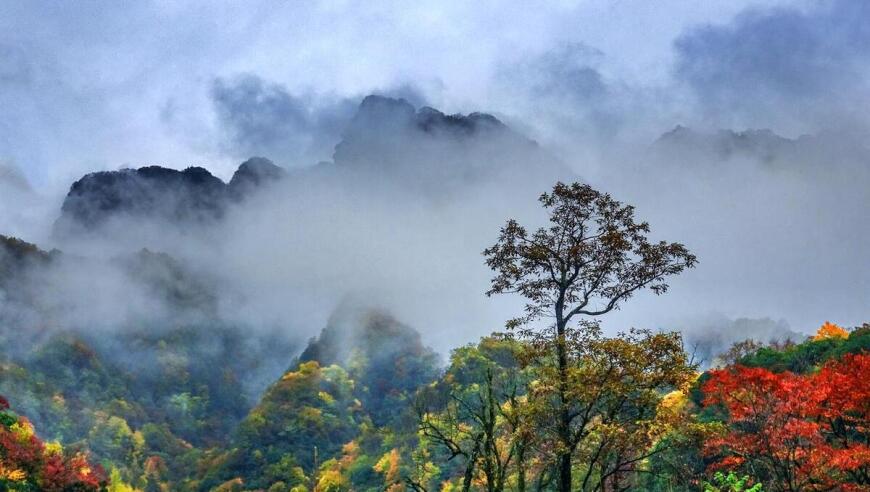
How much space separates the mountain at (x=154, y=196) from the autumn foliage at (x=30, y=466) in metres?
138

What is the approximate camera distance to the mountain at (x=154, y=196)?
504 ft

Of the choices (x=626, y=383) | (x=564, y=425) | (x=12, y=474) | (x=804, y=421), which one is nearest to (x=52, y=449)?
(x=12, y=474)

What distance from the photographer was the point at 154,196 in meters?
162

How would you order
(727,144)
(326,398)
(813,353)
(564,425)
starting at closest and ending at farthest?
1. (564,425)
2. (813,353)
3. (326,398)
4. (727,144)

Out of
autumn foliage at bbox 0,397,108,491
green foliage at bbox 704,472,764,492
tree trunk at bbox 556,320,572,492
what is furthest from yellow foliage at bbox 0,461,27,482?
green foliage at bbox 704,472,764,492

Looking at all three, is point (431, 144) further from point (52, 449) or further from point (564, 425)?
point (564, 425)

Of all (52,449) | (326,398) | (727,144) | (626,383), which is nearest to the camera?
(626,383)

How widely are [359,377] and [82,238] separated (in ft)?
351

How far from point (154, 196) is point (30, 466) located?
145115 mm

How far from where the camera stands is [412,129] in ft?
550

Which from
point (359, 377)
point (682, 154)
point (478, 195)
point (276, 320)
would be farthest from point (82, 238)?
point (682, 154)

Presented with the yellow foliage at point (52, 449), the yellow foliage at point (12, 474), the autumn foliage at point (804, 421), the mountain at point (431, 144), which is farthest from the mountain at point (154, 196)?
the autumn foliage at point (804, 421)

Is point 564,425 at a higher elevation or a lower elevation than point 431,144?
lower

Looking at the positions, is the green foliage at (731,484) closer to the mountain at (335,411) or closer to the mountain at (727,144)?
the mountain at (335,411)
